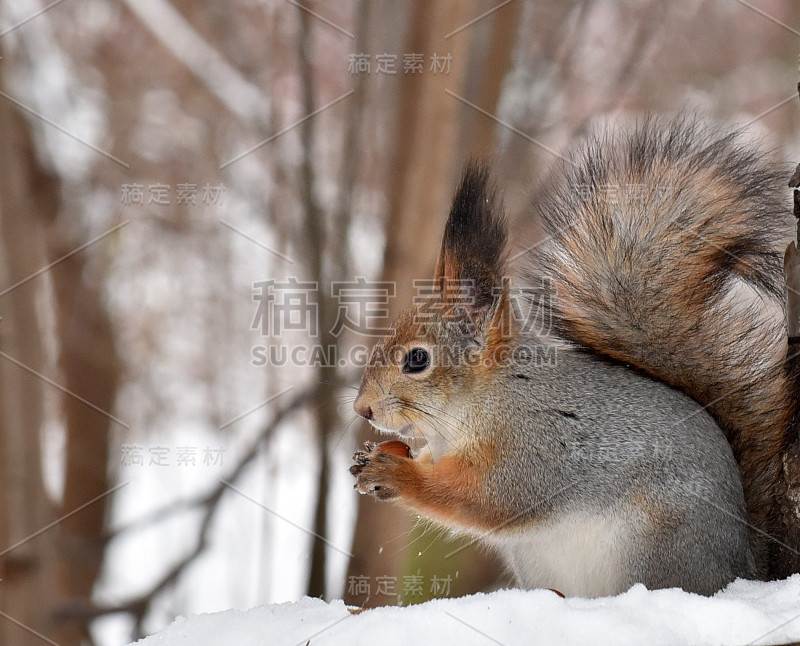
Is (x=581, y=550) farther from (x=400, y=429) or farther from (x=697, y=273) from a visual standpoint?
(x=697, y=273)

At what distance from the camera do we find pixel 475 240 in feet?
5.28

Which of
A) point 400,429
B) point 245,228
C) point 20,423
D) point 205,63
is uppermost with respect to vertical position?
point 205,63

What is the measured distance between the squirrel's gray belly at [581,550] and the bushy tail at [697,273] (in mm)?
337

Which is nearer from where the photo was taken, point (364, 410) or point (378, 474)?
point (378, 474)

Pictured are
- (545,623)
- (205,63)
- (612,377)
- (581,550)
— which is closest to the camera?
(545,623)

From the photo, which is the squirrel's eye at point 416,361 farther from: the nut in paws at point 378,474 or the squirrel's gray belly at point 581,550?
the squirrel's gray belly at point 581,550

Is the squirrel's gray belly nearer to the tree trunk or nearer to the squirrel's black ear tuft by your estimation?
the squirrel's black ear tuft

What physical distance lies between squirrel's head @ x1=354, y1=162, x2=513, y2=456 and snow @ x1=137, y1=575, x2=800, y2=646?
46 centimetres

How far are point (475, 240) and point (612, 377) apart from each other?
0.41 metres

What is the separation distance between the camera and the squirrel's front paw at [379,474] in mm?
1562

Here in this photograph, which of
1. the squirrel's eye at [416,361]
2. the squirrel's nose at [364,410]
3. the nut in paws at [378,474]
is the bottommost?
the nut in paws at [378,474]

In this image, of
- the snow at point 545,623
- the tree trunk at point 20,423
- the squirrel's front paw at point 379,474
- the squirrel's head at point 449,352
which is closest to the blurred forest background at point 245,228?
the tree trunk at point 20,423

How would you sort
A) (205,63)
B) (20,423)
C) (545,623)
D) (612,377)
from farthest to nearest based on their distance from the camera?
1. (205,63)
2. (20,423)
3. (612,377)
4. (545,623)

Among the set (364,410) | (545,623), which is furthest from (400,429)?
(545,623)
